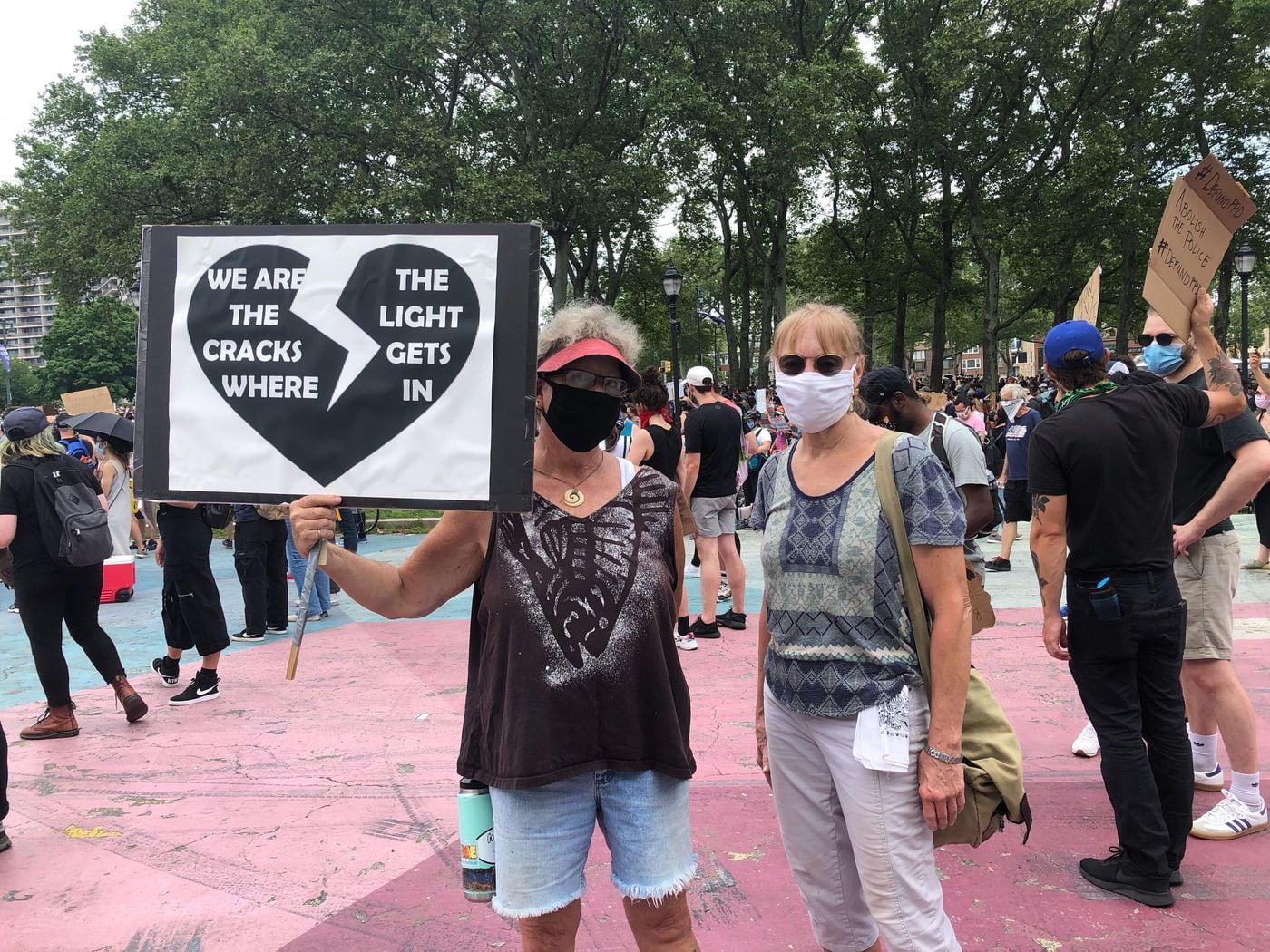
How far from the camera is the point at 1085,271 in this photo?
27.0 meters

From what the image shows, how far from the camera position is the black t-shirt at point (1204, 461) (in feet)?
11.4

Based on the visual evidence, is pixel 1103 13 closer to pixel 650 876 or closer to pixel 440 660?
pixel 440 660

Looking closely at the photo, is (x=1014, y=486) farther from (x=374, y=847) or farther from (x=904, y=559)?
(x=904, y=559)

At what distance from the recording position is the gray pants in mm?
2150

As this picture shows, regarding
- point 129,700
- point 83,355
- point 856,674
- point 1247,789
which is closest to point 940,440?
point 1247,789

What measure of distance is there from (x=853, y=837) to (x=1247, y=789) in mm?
2236

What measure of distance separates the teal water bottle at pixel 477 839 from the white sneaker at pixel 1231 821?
2856 millimetres

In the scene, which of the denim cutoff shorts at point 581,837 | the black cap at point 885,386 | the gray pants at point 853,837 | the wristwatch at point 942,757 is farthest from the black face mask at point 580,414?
the black cap at point 885,386

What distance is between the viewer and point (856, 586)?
2.20 meters

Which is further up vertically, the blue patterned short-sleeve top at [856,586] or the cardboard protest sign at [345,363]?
the cardboard protest sign at [345,363]

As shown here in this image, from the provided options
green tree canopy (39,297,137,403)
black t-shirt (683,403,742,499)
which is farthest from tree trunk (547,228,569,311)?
green tree canopy (39,297,137,403)

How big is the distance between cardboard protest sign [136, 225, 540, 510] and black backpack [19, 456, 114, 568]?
10.6ft

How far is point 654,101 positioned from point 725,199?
25.8 ft

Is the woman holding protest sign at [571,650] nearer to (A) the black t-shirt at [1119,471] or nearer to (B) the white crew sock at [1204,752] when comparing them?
(A) the black t-shirt at [1119,471]
